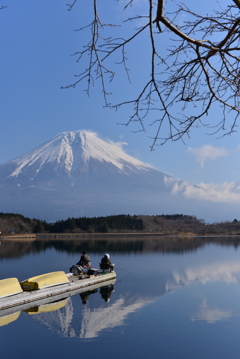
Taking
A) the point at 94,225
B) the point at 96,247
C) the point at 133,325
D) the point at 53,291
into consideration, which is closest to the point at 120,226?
the point at 94,225

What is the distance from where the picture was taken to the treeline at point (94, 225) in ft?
323

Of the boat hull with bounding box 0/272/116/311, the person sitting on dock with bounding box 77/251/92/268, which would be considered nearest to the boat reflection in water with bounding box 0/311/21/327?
the boat hull with bounding box 0/272/116/311

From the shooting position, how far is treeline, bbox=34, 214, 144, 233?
98438 millimetres

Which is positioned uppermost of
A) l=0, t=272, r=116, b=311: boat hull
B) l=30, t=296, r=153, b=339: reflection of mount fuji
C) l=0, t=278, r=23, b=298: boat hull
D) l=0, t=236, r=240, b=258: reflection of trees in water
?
l=0, t=236, r=240, b=258: reflection of trees in water

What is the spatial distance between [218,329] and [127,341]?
2866 mm

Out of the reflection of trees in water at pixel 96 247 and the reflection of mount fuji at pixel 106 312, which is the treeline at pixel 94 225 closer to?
the reflection of trees in water at pixel 96 247

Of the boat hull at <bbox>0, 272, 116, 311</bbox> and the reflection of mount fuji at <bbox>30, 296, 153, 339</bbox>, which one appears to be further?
the boat hull at <bbox>0, 272, 116, 311</bbox>

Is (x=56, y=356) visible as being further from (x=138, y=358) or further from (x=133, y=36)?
(x=133, y=36)

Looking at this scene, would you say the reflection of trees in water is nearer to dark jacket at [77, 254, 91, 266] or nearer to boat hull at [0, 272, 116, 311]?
dark jacket at [77, 254, 91, 266]

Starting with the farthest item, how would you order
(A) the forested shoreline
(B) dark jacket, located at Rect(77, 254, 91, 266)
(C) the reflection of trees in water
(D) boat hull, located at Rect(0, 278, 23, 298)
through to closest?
1. (A) the forested shoreline
2. (C) the reflection of trees in water
3. (B) dark jacket, located at Rect(77, 254, 91, 266)
4. (D) boat hull, located at Rect(0, 278, 23, 298)

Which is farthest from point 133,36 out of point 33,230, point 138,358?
point 33,230

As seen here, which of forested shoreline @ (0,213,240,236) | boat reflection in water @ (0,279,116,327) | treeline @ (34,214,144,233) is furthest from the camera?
treeline @ (34,214,144,233)

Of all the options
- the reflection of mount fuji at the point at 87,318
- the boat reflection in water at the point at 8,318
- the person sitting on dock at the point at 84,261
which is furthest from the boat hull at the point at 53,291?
the person sitting on dock at the point at 84,261

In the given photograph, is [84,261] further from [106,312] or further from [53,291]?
[106,312]
